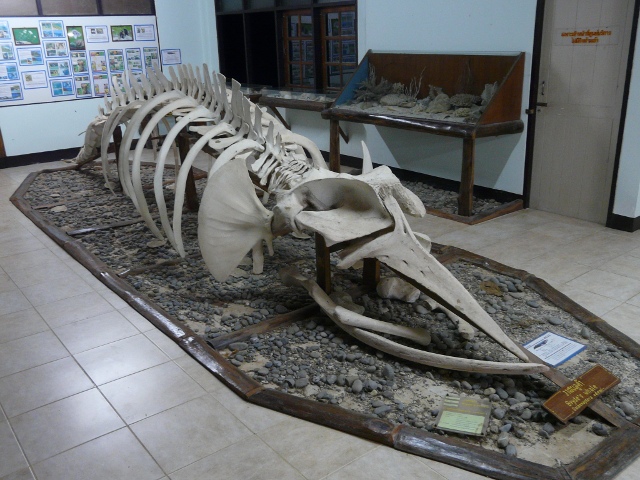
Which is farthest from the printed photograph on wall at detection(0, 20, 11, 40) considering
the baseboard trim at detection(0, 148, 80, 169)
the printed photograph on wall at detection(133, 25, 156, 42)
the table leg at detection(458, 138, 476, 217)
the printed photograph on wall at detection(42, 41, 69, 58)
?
the table leg at detection(458, 138, 476, 217)

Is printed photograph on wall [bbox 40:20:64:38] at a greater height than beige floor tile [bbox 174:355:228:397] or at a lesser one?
greater

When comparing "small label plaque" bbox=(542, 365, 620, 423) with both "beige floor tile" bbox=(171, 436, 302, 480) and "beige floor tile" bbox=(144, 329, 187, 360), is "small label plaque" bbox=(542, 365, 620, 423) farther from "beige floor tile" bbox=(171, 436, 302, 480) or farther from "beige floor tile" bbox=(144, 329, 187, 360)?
"beige floor tile" bbox=(144, 329, 187, 360)

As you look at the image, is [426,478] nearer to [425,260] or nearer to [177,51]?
[425,260]

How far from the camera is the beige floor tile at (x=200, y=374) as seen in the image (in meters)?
2.89

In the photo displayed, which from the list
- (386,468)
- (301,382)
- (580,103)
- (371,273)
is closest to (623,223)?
(580,103)

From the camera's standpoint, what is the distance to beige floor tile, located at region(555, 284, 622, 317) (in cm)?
362

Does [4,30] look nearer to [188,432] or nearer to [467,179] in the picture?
Answer: [467,179]

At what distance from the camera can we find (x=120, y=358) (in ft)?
10.5

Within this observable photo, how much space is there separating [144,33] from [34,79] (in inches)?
71.6

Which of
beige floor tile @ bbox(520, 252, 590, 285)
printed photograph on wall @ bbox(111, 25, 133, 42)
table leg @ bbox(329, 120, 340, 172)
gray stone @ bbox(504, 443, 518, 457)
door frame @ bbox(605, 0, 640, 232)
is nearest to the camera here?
gray stone @ bbox(504, 443, 518, 457)

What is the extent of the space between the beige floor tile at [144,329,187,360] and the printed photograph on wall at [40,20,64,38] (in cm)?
650

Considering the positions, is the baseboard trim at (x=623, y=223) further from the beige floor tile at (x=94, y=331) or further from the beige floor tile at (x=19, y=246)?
the beige floor tile at (x=19, y=246)

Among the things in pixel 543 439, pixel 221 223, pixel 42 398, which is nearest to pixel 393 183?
pixel 221 223

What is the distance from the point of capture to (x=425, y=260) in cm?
273
